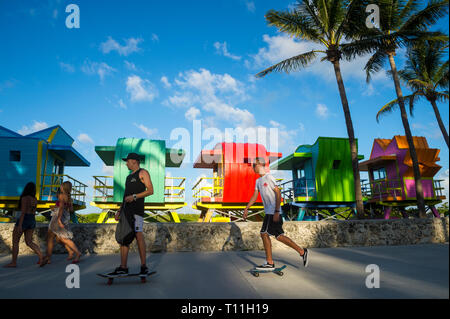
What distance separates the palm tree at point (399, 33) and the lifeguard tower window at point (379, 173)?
6.22 m

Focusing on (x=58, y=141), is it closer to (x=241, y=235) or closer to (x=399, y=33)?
(x=241, y=235)

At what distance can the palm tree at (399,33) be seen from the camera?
45.3 ft

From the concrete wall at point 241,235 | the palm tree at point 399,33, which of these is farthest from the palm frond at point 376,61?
the concrete wall at point 241,235

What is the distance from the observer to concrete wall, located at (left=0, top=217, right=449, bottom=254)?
6.77 m

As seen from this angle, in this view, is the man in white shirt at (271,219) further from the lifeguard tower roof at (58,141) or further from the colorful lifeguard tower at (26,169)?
the lifeguard tower roof at (58,141)

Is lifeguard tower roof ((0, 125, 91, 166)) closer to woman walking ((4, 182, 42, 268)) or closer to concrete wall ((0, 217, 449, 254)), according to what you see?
concrete wall ((0, 217, 449, 254))

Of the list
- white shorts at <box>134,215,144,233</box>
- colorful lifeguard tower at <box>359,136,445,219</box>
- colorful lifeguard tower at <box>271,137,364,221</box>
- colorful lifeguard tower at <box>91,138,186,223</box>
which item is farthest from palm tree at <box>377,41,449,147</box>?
white shorts at <box>134,215,144,233</box>

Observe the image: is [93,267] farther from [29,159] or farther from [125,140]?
[29,159]

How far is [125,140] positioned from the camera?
14.2 metres

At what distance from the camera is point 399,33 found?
14062 millimetres

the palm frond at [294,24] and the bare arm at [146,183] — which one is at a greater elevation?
→ the palm frond at [294,24]

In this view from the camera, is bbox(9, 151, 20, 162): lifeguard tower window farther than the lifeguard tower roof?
No

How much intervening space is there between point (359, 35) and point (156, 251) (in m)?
14.4
